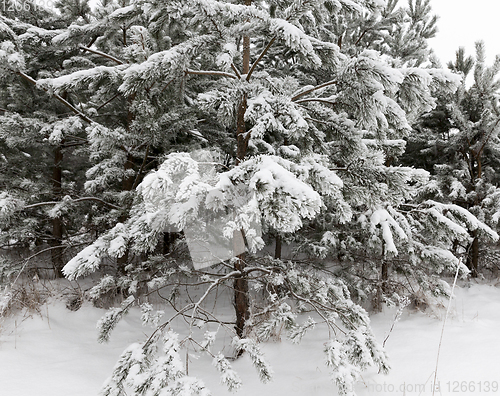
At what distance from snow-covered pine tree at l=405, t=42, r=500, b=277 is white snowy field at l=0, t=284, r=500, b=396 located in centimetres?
189

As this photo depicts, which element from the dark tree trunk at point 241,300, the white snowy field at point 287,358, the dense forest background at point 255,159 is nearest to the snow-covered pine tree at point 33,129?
the dense forest background at point 255,159

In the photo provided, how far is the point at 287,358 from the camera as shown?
3.66 metres

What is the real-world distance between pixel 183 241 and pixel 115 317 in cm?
156

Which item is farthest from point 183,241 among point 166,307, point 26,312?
point 26,312

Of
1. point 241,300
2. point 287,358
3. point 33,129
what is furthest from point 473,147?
point 33,129

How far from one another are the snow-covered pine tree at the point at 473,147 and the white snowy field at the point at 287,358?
1.89m

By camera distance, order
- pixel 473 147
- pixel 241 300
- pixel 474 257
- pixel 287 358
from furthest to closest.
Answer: pixel 474 257
pixel 473 147
pixel 287 358
pixel 241 300

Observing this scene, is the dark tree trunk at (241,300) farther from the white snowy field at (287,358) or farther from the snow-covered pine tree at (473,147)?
the snow-covered pine tree at (473,147)

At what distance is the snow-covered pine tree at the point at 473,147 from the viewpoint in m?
5.57

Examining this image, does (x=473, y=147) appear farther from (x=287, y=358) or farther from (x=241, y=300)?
(x=241, y=300)

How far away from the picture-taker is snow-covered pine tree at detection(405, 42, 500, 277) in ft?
18.3

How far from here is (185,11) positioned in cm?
275

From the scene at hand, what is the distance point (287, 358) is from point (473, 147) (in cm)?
544

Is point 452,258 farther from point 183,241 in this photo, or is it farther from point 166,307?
point 166,307
